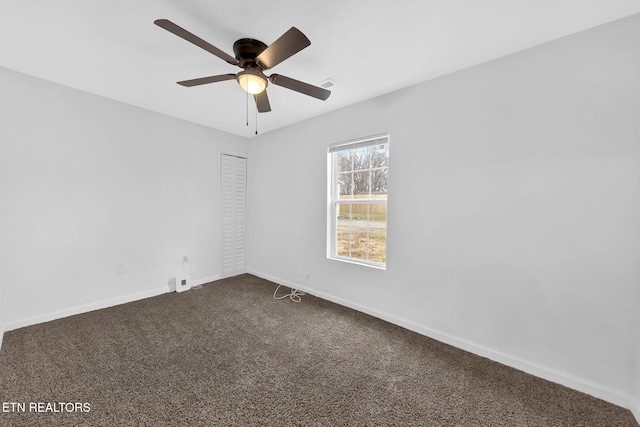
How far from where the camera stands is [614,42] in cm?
151

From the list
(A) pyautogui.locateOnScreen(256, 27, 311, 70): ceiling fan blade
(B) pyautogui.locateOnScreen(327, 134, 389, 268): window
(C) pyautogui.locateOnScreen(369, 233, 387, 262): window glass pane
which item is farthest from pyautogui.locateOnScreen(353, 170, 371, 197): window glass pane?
(A) pyautogui.locateOnScreen(256, 27, 311, 70): ceiling fan blade

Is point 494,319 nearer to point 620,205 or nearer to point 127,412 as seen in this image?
point 620,205

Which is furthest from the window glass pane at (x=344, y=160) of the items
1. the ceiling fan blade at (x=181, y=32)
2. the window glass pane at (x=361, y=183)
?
the ceiling fan blade at (x=181, y=32)

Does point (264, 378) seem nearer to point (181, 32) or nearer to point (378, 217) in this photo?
point (378, 217)

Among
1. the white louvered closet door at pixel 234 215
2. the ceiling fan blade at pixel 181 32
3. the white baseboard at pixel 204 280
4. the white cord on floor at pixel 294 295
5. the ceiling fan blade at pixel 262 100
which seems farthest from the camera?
the white louvered closet door at pixel 234 215

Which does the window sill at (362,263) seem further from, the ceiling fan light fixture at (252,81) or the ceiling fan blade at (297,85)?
the ceiling fan light fixture at (252,81)

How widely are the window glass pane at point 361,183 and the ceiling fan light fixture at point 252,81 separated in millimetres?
1475

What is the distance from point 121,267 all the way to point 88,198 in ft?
2.85

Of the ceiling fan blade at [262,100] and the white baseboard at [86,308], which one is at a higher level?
the ceiling fan blade at [262,100]

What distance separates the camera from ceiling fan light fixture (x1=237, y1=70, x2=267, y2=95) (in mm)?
1711

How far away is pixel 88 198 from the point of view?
2.63 meters

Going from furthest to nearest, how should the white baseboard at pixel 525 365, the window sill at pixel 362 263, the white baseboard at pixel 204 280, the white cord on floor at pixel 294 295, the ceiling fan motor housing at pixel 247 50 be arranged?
the white baseboard at pixel 204 280 < the white cord on floor at pixel 294 295 < the window sill at pixel 362 263 < the ceiling fan motor housing at pixel 247 50 < the white baseboard at pixel 525 365

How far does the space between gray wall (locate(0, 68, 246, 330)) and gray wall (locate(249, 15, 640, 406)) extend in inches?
101

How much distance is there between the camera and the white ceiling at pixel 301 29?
4.75ft
